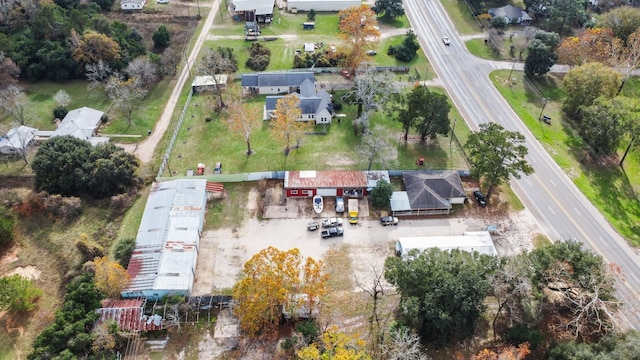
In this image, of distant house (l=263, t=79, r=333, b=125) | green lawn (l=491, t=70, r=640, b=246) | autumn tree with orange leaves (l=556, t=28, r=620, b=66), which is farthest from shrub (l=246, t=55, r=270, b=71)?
autumn tree with orange leaves (l=556, t=28, r=620, b=66)

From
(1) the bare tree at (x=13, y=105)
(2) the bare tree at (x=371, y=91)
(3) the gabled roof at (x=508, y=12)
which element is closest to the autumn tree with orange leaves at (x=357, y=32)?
(2) the bare tree at (x=371, y=91)

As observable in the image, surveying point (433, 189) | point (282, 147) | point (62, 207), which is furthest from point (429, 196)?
point (62, 207)

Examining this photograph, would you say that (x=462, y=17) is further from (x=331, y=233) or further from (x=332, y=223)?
(x=331, y=233)

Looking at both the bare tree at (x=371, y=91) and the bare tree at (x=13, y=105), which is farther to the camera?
the bare tree at (x=13, y=105)

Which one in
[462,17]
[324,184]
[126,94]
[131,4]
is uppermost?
[131,4]

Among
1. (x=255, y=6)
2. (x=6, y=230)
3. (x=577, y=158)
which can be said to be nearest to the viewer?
(x=6, y=230)

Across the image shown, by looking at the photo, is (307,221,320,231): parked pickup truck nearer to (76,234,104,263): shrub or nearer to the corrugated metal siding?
the corrugated metal siding

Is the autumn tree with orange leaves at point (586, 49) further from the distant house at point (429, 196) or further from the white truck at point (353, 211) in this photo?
the white truck at point (353, 211)
